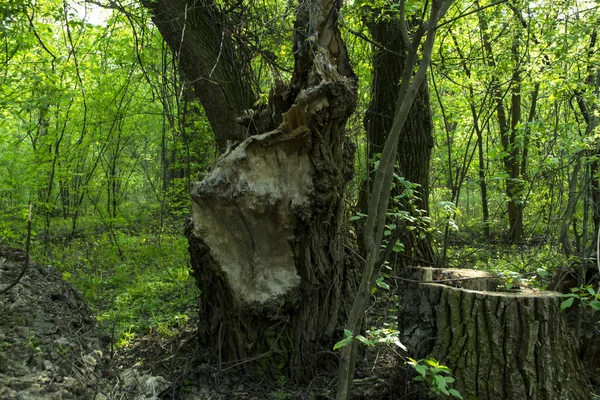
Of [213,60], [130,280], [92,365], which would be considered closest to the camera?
[92,365]

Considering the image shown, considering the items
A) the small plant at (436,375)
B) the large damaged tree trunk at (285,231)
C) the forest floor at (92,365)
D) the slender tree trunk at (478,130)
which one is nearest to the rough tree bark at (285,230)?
the large damaged tree trunk at (285,231)

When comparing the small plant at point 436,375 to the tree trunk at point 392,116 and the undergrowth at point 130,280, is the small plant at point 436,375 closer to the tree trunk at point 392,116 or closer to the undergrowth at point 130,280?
the undergrowth at point 130,280

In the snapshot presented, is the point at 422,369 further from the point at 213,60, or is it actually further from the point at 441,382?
the point at 213,60

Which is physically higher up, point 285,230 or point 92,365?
point 285,230

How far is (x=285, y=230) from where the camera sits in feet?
10.2

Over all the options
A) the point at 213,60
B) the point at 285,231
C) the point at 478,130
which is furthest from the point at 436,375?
the point at 478,130

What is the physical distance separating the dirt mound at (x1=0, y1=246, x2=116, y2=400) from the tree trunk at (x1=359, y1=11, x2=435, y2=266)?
11.9 ft

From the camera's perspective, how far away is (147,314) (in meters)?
5.07

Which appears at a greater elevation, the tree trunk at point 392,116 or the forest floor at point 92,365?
the tree trunk at point 392,116

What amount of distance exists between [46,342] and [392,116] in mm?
4576

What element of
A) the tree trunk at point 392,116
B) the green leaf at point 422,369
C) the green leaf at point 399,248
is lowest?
the green leaf at point 422,369

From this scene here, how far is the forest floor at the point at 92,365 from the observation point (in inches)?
101

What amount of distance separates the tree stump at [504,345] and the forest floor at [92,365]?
345 millimetres

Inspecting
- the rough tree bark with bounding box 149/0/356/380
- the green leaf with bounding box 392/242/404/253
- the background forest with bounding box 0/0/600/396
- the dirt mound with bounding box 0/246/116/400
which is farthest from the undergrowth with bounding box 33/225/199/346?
the green leaf with bounding box 392/242/404/253
